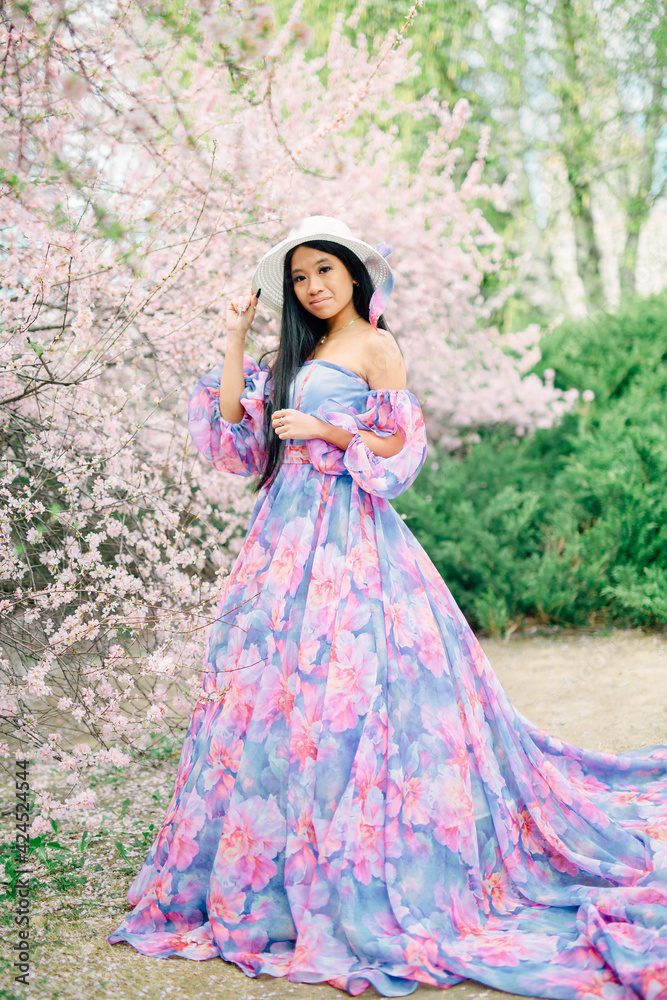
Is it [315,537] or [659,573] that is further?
[659,573]

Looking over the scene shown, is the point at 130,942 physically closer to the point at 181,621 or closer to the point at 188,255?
the point at 181,621

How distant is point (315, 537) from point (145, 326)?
3.60 ft

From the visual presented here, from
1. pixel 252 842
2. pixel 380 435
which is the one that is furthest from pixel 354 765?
pixel 380 435

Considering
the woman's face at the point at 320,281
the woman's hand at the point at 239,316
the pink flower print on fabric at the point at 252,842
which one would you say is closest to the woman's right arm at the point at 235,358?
the woman's hand at the point at 239,316

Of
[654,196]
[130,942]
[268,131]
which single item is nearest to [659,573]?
[268,131]

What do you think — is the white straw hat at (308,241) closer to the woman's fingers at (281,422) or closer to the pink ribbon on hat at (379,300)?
the pink ribbon on hat at (379,300)

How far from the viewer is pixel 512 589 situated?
475 cm

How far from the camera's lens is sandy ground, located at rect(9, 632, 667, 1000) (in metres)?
1.72

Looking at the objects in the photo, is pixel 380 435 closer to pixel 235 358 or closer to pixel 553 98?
pixel 235 358

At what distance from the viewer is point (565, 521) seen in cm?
493

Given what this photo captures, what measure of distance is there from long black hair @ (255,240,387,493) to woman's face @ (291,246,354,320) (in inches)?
0.8

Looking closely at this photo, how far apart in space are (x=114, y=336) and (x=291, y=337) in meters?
0.85

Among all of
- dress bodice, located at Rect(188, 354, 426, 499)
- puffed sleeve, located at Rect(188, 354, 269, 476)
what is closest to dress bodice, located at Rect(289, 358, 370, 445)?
dress bodice, located at Rect(188, 354, 426, 499)

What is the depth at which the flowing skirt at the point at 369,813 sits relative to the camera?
1776 millimetres
